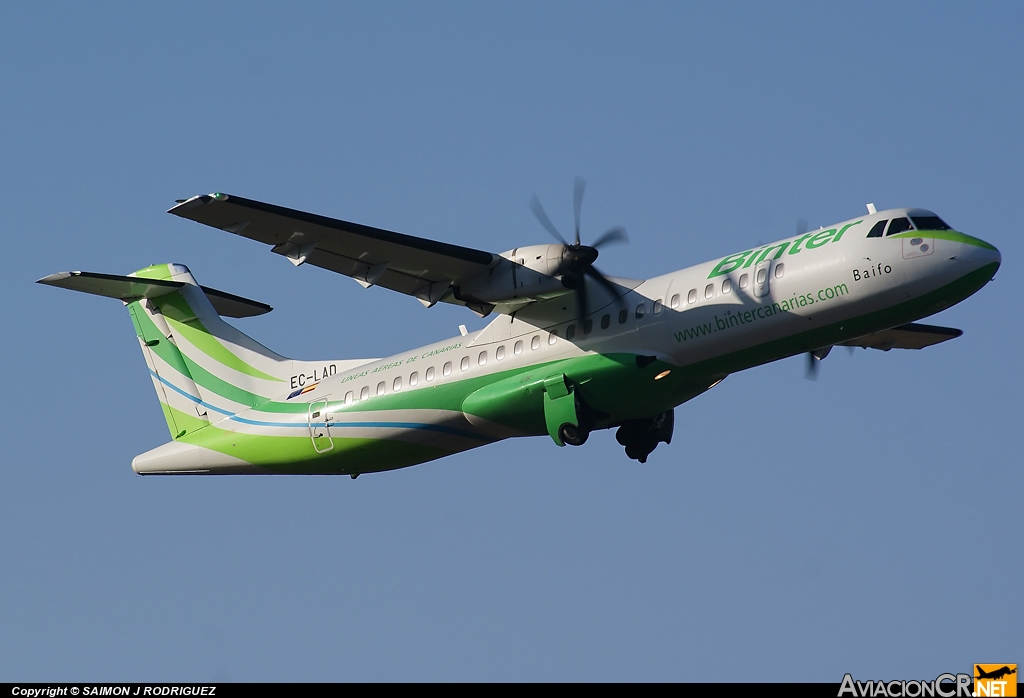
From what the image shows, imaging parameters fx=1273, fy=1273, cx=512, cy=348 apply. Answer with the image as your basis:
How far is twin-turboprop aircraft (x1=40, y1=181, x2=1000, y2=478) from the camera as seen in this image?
16812mm

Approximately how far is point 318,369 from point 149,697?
7.60 m

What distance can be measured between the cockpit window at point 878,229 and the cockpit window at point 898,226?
8cm

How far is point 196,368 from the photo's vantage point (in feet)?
71.9

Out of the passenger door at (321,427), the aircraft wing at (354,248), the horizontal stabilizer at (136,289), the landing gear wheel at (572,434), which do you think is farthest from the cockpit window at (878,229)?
the horizontal stabilizer at (136,289)

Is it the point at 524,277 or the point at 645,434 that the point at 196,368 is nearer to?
the point at 524,277

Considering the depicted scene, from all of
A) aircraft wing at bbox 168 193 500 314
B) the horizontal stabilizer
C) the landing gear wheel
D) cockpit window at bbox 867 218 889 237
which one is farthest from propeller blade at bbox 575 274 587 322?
the horizontal stabilizer

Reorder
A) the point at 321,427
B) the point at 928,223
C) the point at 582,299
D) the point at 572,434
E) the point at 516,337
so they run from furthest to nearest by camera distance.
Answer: the point at 321,427, the point at 516,337, the point at 582,299, the point at 572,434, the point at 928,223

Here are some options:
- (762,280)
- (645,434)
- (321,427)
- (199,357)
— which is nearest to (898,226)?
(762,280)

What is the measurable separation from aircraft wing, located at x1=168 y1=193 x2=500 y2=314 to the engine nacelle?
181mm

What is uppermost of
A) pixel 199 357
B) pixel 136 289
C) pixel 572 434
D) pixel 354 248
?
pixel 136 289

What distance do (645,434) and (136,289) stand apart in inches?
356

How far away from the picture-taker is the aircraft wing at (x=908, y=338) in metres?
21.7

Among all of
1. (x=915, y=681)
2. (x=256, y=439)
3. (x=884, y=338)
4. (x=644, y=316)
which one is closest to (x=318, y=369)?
(x=256, y=439)

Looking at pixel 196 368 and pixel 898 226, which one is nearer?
pixel 898 226
